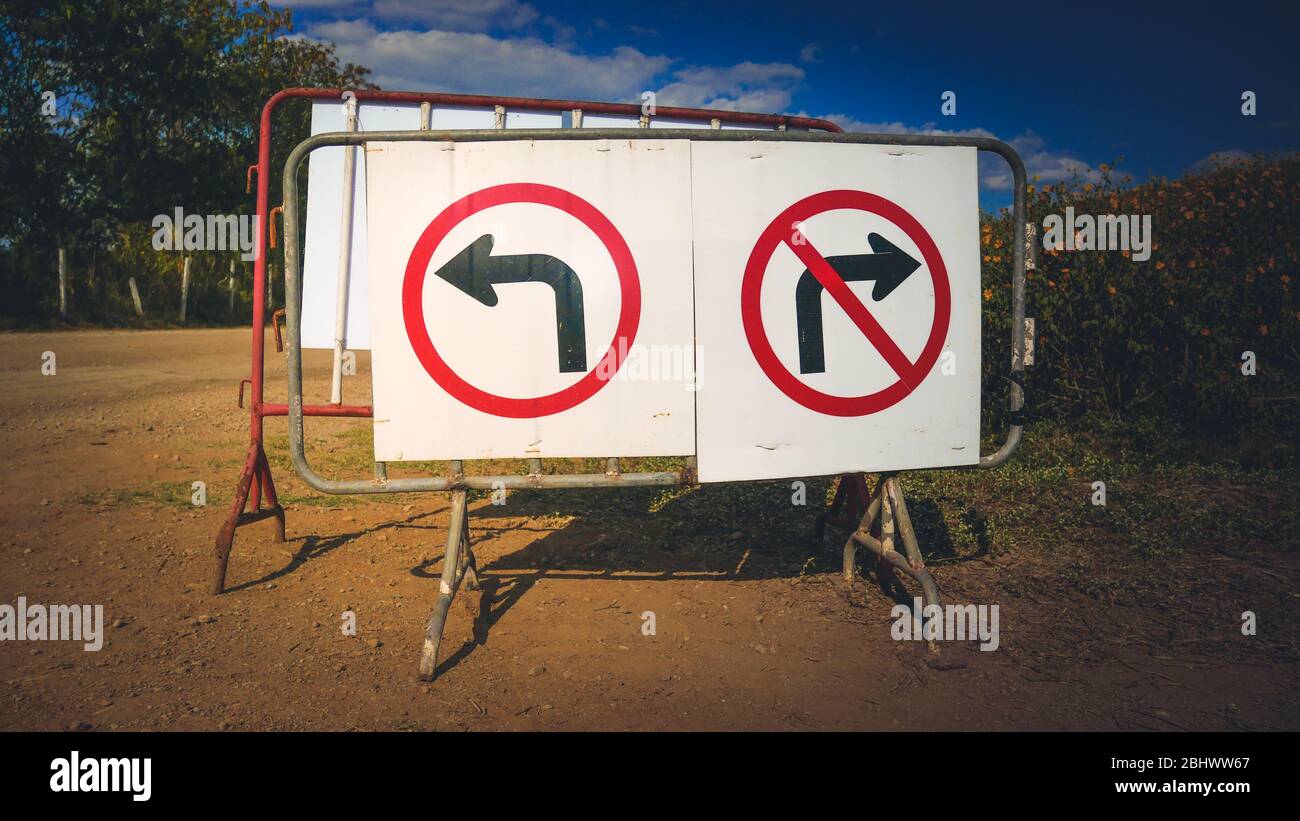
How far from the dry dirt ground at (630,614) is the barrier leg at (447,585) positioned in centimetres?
12

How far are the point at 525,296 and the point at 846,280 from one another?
4.88 feet

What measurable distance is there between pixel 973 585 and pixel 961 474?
2144 mm

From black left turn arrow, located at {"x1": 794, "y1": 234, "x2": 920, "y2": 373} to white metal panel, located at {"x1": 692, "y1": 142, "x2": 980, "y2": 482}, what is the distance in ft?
0.06

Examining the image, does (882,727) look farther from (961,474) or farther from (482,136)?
(961,474)

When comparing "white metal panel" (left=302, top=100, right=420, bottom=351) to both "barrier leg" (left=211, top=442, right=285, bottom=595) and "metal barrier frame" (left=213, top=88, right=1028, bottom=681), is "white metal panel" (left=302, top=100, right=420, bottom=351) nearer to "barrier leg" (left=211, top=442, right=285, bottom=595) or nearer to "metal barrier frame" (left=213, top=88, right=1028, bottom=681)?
"metal barrier frame" (left=213, top=88, right=1028, bottom=681)

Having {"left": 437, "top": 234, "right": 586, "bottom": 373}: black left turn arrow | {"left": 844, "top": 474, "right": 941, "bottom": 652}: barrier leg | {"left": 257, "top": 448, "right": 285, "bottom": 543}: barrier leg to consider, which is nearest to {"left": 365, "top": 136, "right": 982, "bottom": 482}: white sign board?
{"left": 437, "top": 234, "right": 586, "bottom": 373}: black left turn arrow

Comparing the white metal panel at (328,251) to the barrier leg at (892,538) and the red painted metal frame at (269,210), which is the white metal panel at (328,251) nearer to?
the red painted metal frame at (269,210)

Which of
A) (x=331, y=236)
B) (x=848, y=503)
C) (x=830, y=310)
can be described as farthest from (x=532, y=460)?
(x=331, y=236)

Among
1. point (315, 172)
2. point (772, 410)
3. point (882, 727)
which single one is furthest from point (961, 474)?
point (315, 172)

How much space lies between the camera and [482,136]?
11.9ft

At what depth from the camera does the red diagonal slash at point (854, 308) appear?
12.4 feet

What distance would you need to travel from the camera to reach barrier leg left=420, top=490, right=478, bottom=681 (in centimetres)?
341

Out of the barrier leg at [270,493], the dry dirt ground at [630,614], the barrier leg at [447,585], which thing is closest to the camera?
the dry dirt ground at [630,614]

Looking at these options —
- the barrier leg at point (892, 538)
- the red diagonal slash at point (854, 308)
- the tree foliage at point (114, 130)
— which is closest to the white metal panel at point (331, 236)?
the red diagonal slash at point (854, 308)
